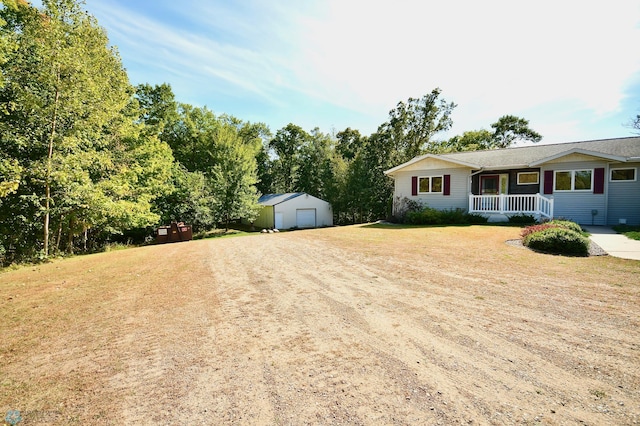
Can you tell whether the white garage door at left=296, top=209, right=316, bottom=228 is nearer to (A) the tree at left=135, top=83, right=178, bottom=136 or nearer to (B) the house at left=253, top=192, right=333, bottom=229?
(B) the house at left=253, top=192, right=333, bottom=229

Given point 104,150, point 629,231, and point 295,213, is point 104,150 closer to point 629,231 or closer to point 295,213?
point 295,213

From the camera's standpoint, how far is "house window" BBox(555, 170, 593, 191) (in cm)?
1383

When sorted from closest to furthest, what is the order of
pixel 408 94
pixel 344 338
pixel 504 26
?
pixel 344 338 → pixel 504 26 → pixel 408 94

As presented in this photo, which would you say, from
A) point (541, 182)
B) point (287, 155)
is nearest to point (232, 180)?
point (287, 155)

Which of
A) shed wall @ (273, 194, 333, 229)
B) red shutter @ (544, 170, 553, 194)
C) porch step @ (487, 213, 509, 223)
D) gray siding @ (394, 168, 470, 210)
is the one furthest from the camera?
shed wall @ (273, 194, 333, 229)

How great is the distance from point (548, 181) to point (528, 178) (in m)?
1.16

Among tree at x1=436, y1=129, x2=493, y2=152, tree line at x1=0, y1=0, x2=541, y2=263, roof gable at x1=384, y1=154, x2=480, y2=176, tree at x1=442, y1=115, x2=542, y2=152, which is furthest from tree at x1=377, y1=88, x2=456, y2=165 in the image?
roof gable at x1=384, y1=154, x2=480, y2=176

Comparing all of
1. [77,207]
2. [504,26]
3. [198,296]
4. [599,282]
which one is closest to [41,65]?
[77,207]

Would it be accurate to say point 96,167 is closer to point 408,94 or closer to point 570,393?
point 570,393

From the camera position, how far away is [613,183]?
13.4m

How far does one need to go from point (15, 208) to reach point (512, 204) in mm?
21987

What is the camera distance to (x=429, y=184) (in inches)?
707

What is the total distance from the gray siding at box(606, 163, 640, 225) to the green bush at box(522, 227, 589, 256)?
8.53 metres

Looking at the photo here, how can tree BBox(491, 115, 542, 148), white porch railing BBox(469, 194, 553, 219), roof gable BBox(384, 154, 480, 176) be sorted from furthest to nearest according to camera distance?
tree BBox(491, 115, 542, 148) < roof gable BBox(384, 154, 480, 176) < white porch railing BBox(469, 194, 553, 219)
